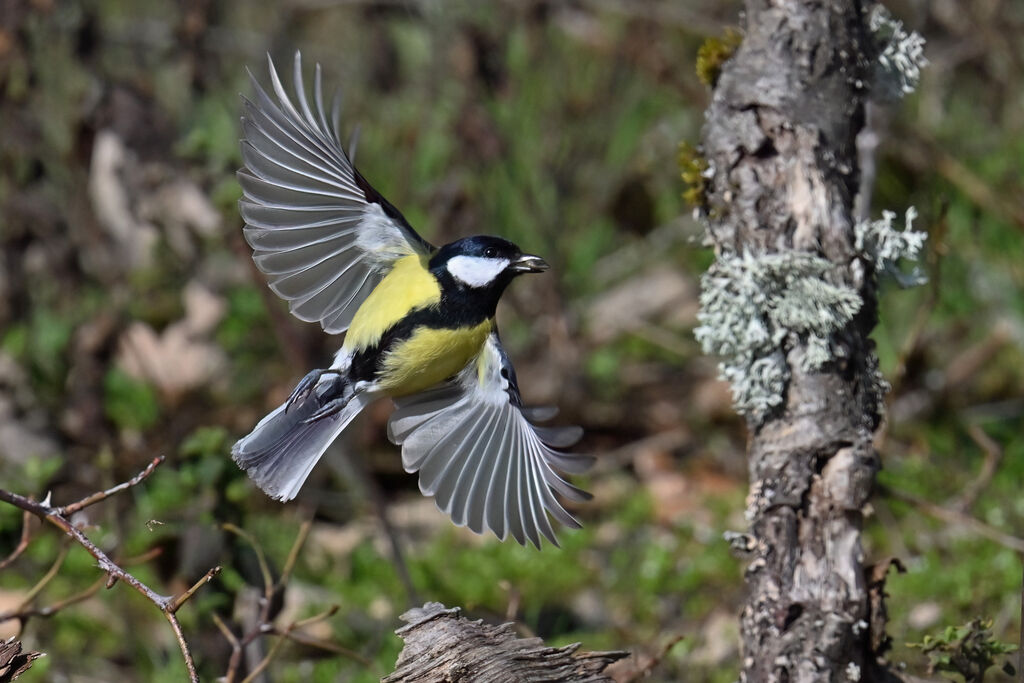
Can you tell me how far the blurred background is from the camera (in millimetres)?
3061

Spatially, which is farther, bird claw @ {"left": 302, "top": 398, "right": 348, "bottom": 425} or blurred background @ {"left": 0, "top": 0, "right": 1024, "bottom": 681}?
blurred background @ {"left": 0, "top": 0, "right": 1024, "bottom": 681}

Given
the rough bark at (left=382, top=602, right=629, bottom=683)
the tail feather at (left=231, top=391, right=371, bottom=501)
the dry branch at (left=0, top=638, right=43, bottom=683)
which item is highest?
the tail feather at (left=231, top=391, right=371, bottom=501)

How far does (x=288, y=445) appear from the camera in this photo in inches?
95.7

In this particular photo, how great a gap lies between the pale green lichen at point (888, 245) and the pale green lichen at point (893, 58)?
0.24m

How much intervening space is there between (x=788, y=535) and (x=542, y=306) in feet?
8.03

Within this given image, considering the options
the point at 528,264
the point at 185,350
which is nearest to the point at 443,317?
the point at 528,264

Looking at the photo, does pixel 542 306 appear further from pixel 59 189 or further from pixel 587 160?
pixel 59 189

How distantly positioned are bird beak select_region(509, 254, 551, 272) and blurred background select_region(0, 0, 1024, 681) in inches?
29.1

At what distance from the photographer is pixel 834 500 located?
1902 millimetres

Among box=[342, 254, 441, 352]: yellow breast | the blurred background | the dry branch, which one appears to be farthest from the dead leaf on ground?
the dry branch

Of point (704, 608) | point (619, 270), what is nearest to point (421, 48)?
point (619, 270)

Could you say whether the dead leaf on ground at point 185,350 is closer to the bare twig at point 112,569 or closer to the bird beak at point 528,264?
the bird beak at point 528,264

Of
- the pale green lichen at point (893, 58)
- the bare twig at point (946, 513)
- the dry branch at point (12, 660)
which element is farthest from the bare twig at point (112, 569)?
the bare twig at point (946, 513)

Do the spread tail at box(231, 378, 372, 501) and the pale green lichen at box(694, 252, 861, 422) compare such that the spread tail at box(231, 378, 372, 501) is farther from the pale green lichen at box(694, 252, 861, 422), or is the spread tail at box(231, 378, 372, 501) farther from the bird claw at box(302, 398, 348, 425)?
the pale green lichen at box(694, 252, 861, 422)
